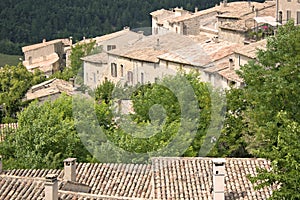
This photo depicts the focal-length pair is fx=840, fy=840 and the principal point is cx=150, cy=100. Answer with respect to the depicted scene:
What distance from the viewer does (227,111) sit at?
102 feet

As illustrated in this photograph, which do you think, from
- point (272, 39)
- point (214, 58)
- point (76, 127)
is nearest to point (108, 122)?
point (76, 127)

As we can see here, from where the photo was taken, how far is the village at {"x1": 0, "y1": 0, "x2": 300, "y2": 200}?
745 inches

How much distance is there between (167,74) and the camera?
141 feet

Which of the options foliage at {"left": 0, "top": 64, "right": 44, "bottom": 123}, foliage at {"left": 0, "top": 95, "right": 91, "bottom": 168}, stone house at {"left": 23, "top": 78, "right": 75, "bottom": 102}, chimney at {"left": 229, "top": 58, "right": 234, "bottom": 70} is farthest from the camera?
foliage at {"left": 0, "top": 64, "right": 44, "bottom": 123}

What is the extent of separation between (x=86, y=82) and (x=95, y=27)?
9169 centimetres

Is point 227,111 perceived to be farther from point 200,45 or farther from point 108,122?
point 200,45

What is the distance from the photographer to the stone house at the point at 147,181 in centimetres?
1798

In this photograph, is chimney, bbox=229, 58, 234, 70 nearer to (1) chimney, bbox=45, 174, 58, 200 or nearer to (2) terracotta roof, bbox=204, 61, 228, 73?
(2) terracotta roof, bbox=204, 61, 228, 73

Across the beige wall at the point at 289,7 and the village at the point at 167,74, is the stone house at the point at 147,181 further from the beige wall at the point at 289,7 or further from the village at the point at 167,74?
the beige wall at the point at 289,7

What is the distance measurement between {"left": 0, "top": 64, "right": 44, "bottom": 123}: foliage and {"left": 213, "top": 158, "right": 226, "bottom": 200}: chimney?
32.3 m

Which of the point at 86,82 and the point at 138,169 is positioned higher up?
the point at 138,169

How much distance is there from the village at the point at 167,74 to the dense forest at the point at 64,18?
143 ft

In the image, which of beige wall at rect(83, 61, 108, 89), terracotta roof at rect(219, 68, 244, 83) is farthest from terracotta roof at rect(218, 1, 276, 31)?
beige wall at rect(83, 61, 108, 89)

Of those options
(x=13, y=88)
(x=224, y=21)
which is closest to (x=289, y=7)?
(x=224, y=21)
